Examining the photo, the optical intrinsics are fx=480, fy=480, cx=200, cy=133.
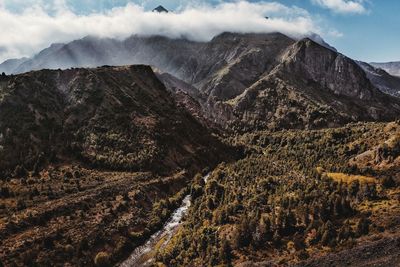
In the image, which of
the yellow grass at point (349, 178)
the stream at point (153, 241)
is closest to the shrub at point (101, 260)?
the stream at point (153, 241)

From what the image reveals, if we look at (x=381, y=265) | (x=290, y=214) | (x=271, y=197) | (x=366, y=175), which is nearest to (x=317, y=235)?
(x=290, y=214)

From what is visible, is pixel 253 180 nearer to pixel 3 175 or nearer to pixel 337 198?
pixel 337 198

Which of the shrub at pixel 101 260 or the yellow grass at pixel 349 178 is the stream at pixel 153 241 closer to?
the shrub at pixel 101 260

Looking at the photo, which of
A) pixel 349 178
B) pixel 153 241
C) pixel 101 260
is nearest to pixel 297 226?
pixel 153 241

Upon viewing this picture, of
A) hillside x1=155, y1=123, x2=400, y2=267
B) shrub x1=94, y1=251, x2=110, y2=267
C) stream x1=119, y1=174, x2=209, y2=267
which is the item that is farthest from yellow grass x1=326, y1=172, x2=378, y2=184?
shrub x1=94, y1=251, x2=110, y2=267

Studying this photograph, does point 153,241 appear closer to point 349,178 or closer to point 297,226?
point 297,226
